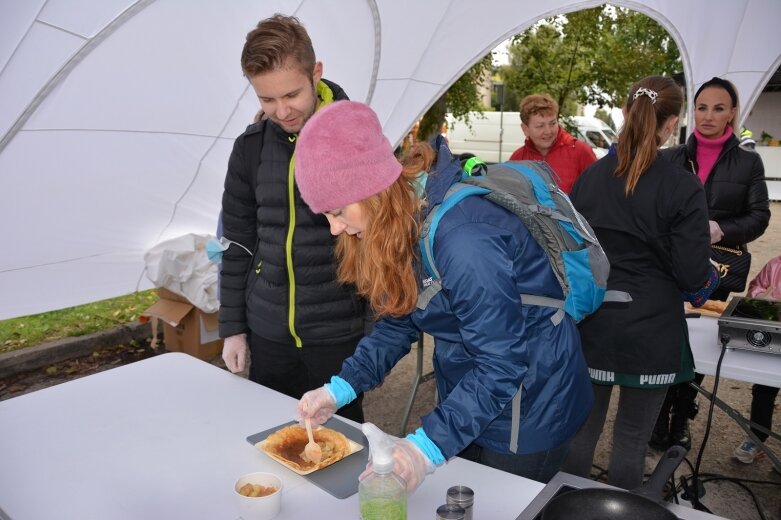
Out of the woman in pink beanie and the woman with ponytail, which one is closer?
the woman in pink beanie

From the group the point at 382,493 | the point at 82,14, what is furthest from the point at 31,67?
the point at 382,493

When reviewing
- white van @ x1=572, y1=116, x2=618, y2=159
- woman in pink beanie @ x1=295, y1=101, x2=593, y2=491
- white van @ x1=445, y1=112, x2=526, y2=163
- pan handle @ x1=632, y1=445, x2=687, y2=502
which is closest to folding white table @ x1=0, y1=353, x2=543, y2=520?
woman in pink beanie @ x1=295, y1=101, x2=593, y2=491

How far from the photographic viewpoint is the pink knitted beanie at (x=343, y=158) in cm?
127

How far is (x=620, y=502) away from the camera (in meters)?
1.12

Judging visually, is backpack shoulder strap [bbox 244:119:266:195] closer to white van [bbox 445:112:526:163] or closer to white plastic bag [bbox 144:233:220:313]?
white plastic bag [bbox 144:233:220:313]

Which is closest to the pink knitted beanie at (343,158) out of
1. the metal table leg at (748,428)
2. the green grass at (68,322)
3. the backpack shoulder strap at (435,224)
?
the backpack shoulder strap at (435,224)

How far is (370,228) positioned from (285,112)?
842 mm

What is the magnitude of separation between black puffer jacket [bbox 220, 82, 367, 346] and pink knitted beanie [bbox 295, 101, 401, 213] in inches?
32.0

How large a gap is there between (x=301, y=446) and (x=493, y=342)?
2.13 feet

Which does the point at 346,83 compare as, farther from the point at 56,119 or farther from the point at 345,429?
the point at 345,429

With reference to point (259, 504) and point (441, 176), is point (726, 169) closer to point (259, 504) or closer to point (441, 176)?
point (441, 176)

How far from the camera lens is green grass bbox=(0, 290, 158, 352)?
5.12 metres

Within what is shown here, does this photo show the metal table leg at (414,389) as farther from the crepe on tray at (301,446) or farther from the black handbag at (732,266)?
the crepe on tray at (301,446)

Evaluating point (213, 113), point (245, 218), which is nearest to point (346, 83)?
point (213, 113)
